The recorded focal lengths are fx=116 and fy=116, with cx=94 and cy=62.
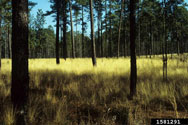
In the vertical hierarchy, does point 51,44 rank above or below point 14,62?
above

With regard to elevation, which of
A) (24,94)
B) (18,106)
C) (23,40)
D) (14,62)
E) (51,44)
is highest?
(51,44)

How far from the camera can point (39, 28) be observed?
42.2m

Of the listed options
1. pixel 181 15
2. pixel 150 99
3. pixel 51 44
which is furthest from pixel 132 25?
pixel 51 44

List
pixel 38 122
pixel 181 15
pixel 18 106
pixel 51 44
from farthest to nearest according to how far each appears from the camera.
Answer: pixel 51 44 < pixel 181 15 < pixel 18 106 < pixel 38 122

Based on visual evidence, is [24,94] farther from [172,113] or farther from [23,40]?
[172,113]

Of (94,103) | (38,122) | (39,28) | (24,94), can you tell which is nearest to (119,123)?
(94,103)

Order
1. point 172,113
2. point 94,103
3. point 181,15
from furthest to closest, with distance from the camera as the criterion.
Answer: point 181,15
point 94,103
point 172,113

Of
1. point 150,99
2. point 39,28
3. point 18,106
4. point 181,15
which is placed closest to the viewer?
point 18,106

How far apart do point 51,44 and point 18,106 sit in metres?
64.0

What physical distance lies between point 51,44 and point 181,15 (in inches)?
2185

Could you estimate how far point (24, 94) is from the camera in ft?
8.23

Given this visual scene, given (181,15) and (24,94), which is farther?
(181,15)

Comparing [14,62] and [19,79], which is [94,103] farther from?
[14,62]

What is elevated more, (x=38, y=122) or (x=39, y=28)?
(x=39, y=28)
